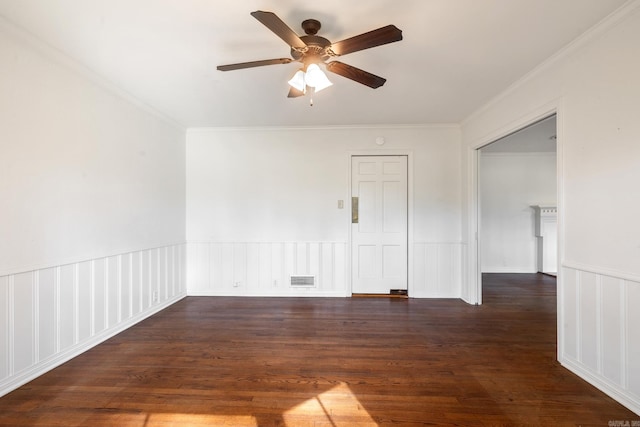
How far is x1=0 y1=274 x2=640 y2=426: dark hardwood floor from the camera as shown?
1.68 meters

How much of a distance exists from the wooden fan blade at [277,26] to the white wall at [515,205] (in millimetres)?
5213

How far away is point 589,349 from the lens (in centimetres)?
197

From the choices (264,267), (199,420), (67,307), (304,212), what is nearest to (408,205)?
(304,212)

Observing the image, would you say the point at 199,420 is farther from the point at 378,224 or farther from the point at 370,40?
the point at 378,224

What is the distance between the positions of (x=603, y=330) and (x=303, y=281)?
310 cm

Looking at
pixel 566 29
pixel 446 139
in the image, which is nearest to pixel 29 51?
pixel 566 29

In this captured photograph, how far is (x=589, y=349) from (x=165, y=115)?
189 inches

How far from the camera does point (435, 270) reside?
398cm

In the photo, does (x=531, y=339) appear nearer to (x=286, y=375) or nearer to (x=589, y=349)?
(x=589, y=349)

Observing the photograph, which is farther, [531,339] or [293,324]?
[293,324]

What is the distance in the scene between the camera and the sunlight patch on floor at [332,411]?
5.34ft

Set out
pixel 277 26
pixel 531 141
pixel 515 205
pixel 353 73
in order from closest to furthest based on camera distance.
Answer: pixel 277 26 < pixel 353 73 < pixel 531 141 < pixel 515 205

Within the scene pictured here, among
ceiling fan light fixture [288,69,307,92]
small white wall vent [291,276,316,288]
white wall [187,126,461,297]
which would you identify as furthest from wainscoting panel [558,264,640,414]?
small white wall vent [291,276,316,288]

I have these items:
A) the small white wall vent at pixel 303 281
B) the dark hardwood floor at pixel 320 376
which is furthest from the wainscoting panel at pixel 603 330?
the small white wall vent at pixel 303 281
